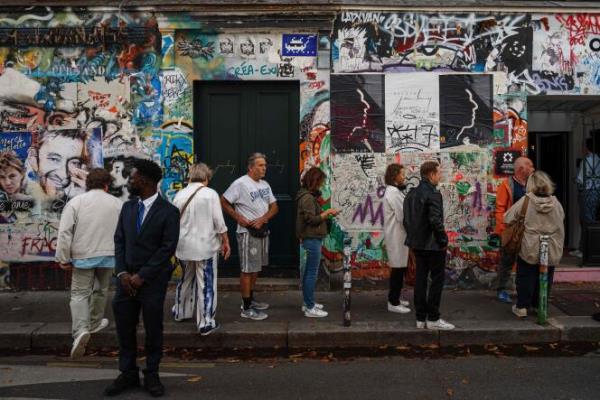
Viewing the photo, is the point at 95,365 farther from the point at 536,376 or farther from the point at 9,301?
the point at 536,376

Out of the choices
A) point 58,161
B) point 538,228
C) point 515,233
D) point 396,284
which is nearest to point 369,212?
point 396,284

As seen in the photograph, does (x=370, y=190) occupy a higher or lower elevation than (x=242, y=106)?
lower

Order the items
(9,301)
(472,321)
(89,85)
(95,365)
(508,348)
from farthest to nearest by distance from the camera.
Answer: (89,85)
(9,301)
(472,321)
(508,348)
(95,365)

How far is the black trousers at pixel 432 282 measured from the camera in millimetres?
6453

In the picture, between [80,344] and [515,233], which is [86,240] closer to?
[80,344]

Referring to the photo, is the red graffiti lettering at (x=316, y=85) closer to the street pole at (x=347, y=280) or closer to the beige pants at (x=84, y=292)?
the street pole at (x=347, y=280)

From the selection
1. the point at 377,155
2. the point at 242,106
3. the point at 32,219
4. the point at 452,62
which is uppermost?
the point at 452,62

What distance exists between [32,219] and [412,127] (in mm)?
6045

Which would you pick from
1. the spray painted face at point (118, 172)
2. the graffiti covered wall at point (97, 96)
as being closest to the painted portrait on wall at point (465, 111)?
the graffiti covered wall at point (97, 96)

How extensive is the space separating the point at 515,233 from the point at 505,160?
1.94 meters

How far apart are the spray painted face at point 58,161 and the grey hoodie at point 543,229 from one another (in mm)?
6509

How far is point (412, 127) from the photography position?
875 centimetres

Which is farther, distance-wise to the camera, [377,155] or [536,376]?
[377,155]

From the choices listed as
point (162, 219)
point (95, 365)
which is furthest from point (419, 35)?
point (95, 365)
